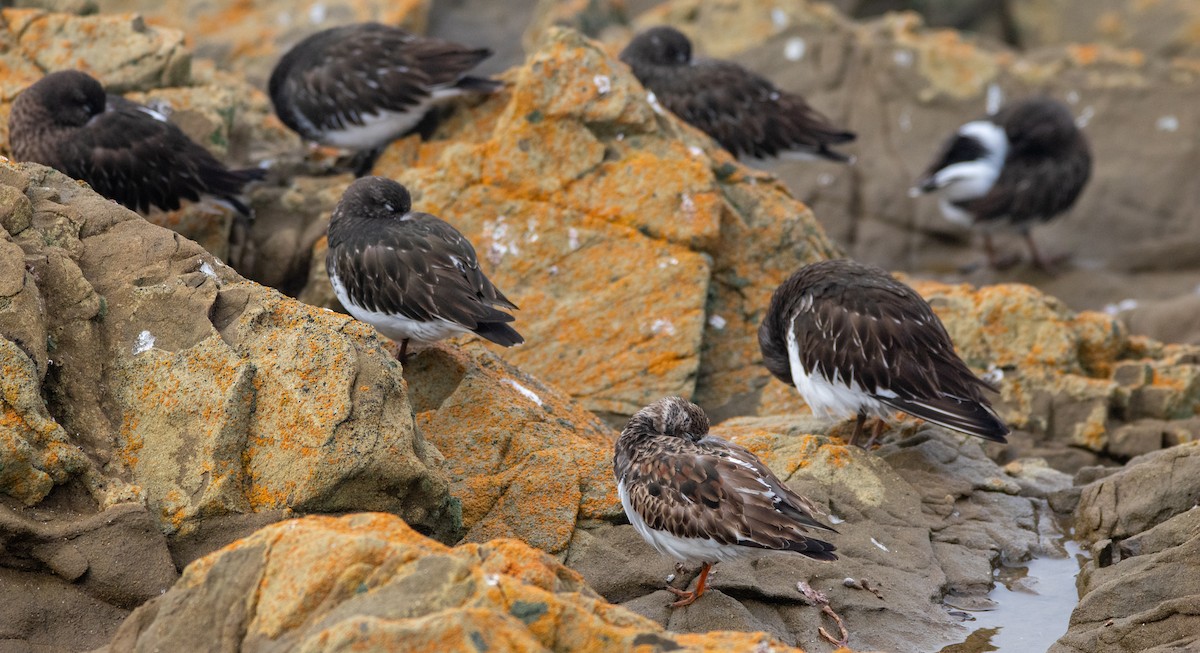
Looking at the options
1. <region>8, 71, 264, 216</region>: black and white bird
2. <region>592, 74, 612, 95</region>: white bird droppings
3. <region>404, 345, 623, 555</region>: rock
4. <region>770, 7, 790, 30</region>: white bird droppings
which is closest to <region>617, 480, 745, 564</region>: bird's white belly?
<region>404, 345, 623, 555</region>: rock

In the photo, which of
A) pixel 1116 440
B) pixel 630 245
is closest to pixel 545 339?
pixel 630 245

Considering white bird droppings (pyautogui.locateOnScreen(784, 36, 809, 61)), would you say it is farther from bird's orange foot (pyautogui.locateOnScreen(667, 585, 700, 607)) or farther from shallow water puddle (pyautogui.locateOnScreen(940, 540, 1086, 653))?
bird's orange foot (pyautogui.locateOnScreen(667, 585, 700, 607))

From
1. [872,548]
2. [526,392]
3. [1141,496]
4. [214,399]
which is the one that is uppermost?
[1141,496]

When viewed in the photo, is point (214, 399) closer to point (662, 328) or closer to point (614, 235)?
point (662, 328)

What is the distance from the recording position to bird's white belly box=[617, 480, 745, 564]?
5.51 metres

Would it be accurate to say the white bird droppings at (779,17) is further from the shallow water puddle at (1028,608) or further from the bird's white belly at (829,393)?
the shallow water puddle at (1028,608)

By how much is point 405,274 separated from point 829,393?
2416 mm

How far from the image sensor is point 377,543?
4.14 meters

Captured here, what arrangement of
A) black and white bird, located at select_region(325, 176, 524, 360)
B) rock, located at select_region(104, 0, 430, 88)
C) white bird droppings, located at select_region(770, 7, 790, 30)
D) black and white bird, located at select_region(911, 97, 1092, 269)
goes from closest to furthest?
black and white bird, located at select_region(325, 176, 524, 360), black and white bird, located at select_region(911, 97, 1092, 269), rock, located at select_region(104, 0, 430, 88), white bird droppings, located at select_region(770, 7, 790, 30)

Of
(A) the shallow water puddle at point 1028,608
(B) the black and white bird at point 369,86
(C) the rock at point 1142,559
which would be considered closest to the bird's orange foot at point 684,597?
(A) the shallow water puddle at point 1028,608

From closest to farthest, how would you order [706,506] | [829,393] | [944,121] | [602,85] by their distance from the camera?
[706,506]
[829,393]
[602,85]
[944,121]

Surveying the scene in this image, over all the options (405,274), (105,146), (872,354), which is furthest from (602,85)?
(105,146)

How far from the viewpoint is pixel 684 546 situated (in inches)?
218

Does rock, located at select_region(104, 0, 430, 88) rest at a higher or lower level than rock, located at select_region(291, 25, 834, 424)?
lower
